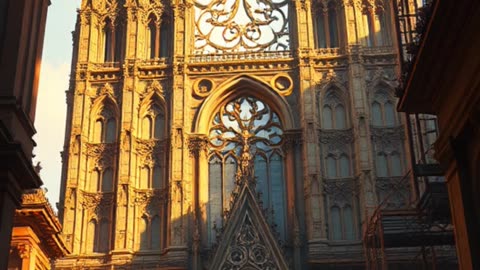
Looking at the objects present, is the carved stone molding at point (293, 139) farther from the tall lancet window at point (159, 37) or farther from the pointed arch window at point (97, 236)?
the pointed arch window at point (97, 236)

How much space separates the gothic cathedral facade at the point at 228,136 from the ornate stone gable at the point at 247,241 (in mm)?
56

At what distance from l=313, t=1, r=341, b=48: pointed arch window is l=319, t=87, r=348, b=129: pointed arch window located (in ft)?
8.89

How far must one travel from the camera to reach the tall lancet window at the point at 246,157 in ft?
113

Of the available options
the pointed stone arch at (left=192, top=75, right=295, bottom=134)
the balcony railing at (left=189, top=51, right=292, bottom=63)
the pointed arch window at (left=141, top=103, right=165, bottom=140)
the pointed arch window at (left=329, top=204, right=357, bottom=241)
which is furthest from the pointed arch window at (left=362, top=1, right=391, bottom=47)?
the pointed arch window at (left=141, top=103, right=165, bottom=140)

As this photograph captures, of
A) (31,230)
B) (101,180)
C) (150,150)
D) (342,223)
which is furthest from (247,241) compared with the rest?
(31,230)

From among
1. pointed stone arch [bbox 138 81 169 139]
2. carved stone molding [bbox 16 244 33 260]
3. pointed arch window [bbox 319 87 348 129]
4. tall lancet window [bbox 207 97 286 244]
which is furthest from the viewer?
pointed stone arch [bbox 138 81 169 139]

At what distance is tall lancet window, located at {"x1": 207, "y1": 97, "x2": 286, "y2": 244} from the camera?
113 ft

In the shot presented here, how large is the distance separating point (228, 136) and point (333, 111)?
5179mm

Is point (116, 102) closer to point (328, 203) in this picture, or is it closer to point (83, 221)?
point (83, 221)

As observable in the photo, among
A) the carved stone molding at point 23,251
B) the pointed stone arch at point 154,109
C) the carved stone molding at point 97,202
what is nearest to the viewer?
the carved stone molding at point 23,251

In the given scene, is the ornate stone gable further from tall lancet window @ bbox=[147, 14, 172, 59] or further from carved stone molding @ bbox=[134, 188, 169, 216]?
tall lancet window @ bbox=[147, 14, 172, 59]

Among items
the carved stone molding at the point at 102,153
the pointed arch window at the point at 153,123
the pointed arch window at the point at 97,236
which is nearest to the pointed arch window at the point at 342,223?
the pointed arch window at the point at 153,123

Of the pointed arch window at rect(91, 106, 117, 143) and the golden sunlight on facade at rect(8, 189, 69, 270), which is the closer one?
the golden sunlight on facade at rect(8, 189, 69, 270)

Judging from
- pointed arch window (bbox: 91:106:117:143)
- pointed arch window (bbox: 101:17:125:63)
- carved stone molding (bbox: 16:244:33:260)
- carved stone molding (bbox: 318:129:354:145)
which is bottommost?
carved stone molding (bbox: 16:244:33:260)
